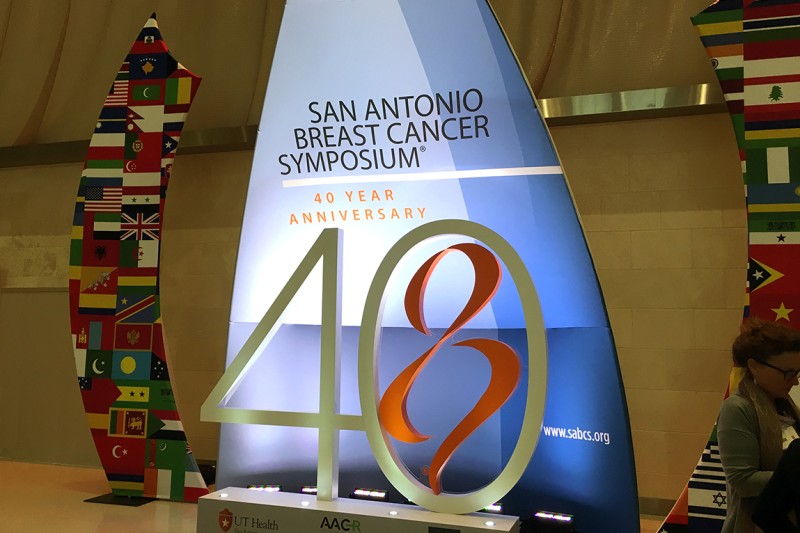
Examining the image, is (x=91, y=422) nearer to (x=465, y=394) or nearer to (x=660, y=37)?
(x=465, y=394)

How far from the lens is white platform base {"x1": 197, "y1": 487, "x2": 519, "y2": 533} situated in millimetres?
2510

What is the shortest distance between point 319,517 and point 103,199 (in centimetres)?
262

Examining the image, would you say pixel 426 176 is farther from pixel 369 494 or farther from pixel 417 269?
pixel 369 494

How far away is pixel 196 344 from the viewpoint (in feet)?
17.6

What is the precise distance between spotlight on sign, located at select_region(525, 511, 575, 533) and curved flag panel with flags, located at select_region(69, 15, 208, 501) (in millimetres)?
2000

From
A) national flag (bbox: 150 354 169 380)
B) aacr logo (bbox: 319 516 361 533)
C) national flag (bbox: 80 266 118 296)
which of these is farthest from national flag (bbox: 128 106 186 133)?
aacr logo (bbox: 319 516 361 533)

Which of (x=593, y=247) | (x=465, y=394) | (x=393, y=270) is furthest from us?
(x=593, y=247)

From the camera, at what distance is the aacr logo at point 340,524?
259 centimetres

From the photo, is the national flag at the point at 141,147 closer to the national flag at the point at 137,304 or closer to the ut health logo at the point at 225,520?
the national flag at the point at 137,304

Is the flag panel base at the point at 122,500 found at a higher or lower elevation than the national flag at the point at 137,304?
lower

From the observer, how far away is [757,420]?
1.80 m

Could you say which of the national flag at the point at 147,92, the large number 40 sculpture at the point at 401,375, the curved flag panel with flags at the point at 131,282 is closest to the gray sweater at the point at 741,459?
the large number 40 sculpture at the point at 401,375

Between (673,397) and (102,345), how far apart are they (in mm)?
3420

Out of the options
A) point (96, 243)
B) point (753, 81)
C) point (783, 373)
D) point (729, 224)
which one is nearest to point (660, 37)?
point (729, 224)
